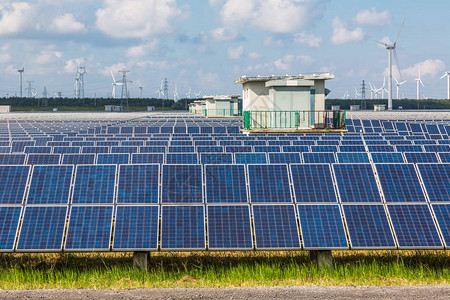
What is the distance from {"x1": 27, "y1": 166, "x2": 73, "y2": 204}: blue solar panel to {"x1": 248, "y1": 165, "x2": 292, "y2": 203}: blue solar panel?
3.71m

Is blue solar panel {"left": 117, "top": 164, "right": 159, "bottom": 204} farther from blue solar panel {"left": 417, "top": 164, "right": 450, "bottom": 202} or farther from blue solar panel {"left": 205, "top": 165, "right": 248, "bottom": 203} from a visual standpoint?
blue solar panel {"left": 417, "top": 164, "right": 450, "bottom": 202}

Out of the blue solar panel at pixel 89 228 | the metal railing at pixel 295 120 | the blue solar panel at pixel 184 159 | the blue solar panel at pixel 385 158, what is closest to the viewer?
the blue solar panel at pixel 89 228

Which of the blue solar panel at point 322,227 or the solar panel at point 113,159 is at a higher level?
the solar panel at point 113,159

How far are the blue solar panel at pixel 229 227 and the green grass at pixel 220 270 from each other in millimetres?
547

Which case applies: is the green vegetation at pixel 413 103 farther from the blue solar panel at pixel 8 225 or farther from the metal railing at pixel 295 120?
the blue solar panel at pixel 8 225

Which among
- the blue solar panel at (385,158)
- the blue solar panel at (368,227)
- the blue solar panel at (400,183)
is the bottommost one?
the blue solar panel at (368,227)

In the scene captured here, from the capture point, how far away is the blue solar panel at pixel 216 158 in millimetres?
15923

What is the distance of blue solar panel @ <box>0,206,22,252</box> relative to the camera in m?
10.4

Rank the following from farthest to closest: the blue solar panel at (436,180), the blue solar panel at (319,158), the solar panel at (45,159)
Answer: the solar panel at (45,159)
the blue solar panel at (319,158)
the blue solar panel at (436,180)

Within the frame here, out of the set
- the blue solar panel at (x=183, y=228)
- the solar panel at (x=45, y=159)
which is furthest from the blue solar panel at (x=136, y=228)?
the solar panel at (x=45, y=159)

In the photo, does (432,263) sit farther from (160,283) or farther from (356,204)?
(160,283)

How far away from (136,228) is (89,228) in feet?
2.83

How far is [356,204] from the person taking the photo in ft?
37.0

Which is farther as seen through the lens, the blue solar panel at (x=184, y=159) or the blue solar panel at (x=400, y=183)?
the blue solar panel at (x=184, y=159)
